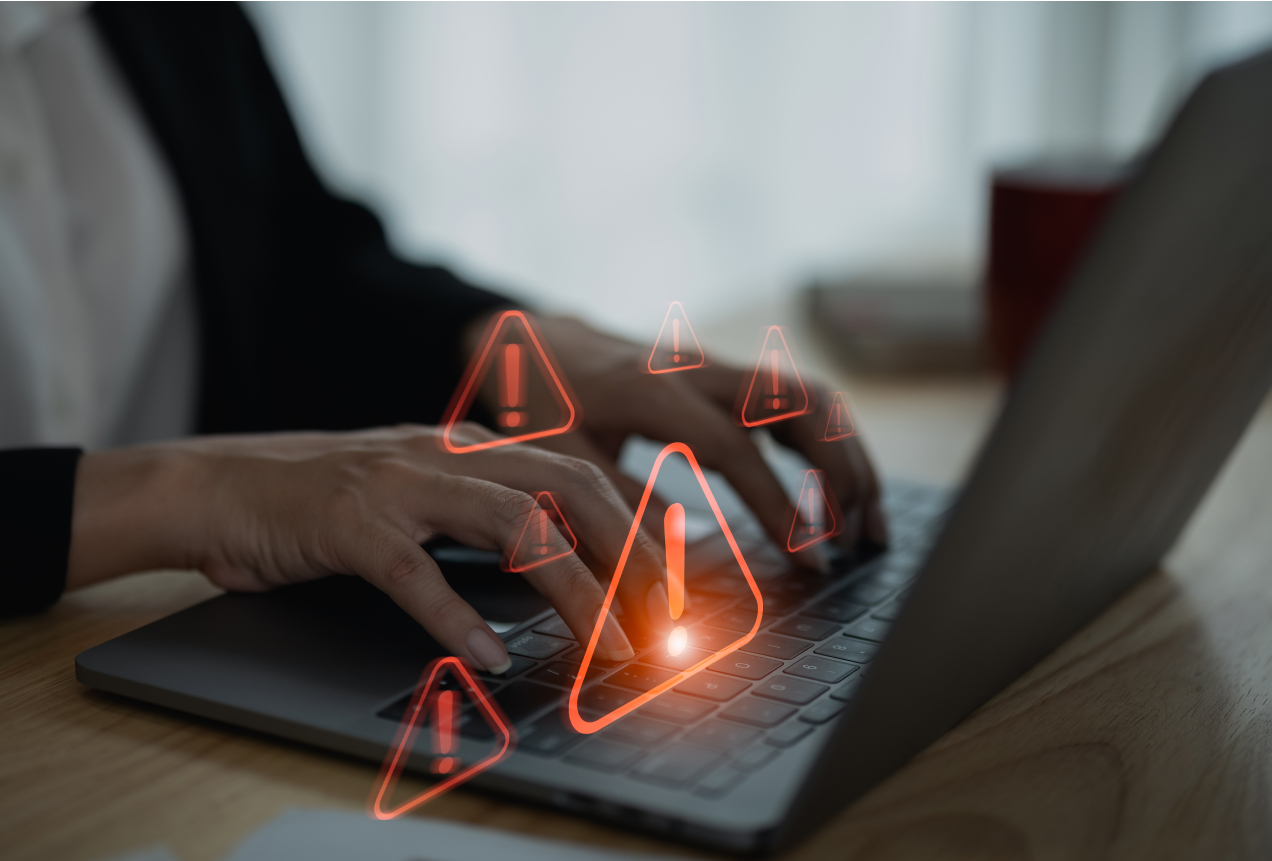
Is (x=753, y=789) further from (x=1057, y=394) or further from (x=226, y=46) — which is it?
(x=226, y=46)

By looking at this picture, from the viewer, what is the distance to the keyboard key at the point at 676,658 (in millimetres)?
405

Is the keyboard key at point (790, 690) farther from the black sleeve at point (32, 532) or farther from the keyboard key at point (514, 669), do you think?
the black sleeve at point (32, 532)

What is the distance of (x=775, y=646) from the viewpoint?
0.43 meters

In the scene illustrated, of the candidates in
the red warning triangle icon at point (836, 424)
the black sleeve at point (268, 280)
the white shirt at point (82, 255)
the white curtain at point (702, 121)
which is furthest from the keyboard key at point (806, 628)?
the white curtain at point (702, 121)

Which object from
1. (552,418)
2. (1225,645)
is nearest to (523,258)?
(552,418)

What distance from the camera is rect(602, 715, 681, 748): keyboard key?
339 millimetres

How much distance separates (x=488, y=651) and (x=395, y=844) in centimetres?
10

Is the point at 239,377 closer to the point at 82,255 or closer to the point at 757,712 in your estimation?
the point at 82,255

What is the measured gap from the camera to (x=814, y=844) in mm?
308

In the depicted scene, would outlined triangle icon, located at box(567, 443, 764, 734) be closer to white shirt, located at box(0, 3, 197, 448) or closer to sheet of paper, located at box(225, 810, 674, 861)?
sheet of paper, located at box(225, 810, 674, 861)

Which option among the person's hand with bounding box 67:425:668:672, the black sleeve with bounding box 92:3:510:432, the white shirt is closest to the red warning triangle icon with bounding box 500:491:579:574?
the person's hand with bounding box 67:425:668:672

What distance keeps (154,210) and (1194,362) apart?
90 cm

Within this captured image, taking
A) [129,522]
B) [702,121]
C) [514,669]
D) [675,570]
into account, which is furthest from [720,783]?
[702,121]

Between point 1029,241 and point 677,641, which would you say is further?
point 1029,241
